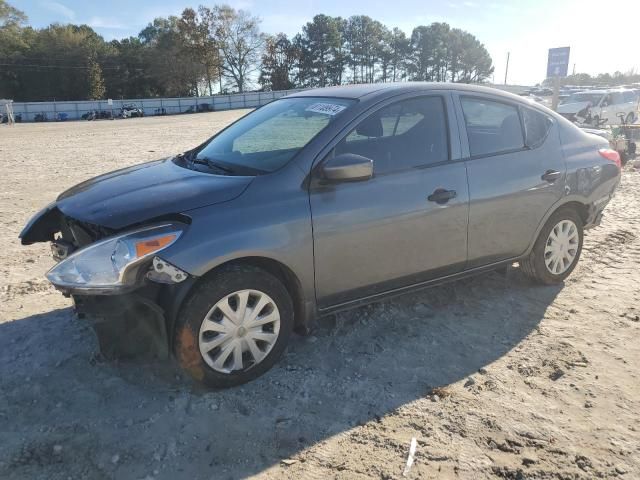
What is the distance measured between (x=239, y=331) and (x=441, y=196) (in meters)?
1.70

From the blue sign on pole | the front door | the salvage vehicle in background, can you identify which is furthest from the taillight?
the blue sign on pole

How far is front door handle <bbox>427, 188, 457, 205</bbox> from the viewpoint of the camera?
3.63 m

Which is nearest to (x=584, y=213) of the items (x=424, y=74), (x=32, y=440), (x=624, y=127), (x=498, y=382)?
(x=498, y=382)

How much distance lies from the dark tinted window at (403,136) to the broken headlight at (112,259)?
4.25 ft

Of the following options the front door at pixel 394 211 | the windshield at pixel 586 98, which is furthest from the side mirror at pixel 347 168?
the windshield at pixel 586 98

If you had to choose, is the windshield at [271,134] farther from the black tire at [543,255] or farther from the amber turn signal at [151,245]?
the black tire at [543,255]

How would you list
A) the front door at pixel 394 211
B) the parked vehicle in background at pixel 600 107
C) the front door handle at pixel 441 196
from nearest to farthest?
the front door at pixel 394 211 → the front door handle at pixel 441 196 → the parked vehicle in background at pixel 600 107

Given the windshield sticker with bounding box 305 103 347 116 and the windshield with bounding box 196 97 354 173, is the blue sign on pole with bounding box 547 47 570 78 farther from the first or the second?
the windshield sticker with bounding box 305 103 347 116

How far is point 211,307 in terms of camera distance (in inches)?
115

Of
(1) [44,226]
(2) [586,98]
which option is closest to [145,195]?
(1) [44,226]

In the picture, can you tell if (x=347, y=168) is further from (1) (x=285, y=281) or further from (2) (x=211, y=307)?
(2) (x=211, y=307)

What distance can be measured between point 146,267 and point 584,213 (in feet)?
12.7

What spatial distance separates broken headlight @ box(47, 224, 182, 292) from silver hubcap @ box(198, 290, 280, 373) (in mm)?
481

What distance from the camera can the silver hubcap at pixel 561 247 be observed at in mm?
4531
